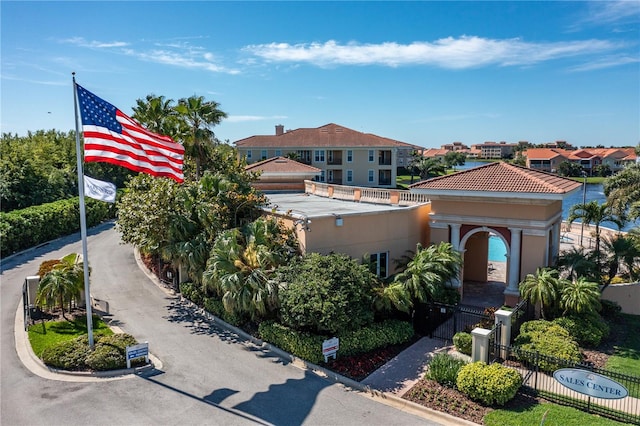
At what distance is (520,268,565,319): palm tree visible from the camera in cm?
1997

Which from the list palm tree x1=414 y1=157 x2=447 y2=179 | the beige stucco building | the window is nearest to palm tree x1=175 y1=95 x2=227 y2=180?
the beige stucco building

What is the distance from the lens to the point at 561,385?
629 inches

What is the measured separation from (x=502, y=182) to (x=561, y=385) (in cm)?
1033

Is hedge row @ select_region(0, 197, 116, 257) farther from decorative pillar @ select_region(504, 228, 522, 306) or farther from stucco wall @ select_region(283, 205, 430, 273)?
decorative pillar @ select_region(504, 228, 522, 306)

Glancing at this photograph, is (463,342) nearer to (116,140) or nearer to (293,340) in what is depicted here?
(293,340)

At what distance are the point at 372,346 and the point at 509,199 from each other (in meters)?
9.93

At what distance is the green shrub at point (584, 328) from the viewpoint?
19469 millimetres

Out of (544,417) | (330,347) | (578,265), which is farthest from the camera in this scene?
(578,265)

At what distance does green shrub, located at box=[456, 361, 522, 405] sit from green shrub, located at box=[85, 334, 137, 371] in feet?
38.7

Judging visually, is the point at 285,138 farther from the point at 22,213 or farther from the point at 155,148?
the point at 155,148

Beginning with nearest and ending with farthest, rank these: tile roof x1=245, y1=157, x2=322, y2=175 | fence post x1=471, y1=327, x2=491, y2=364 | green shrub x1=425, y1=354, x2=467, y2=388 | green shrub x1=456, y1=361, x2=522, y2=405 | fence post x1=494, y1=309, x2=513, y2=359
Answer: green shrub x1=456, y1=361, x2=522, y2=405
green shrub x1=425, y1=354, x2=467, y2=388
fence post x1=471, y1=327, x2=491, y2=364
fence post x1=494, y1=309, x2=513, y2=359
tile roof x1=245, y1=157, x2=322, y2=175

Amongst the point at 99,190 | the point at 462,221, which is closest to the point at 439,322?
the point at 462,221

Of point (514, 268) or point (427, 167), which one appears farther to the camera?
point (427, 167)

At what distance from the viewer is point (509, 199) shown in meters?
Result: 22.7
